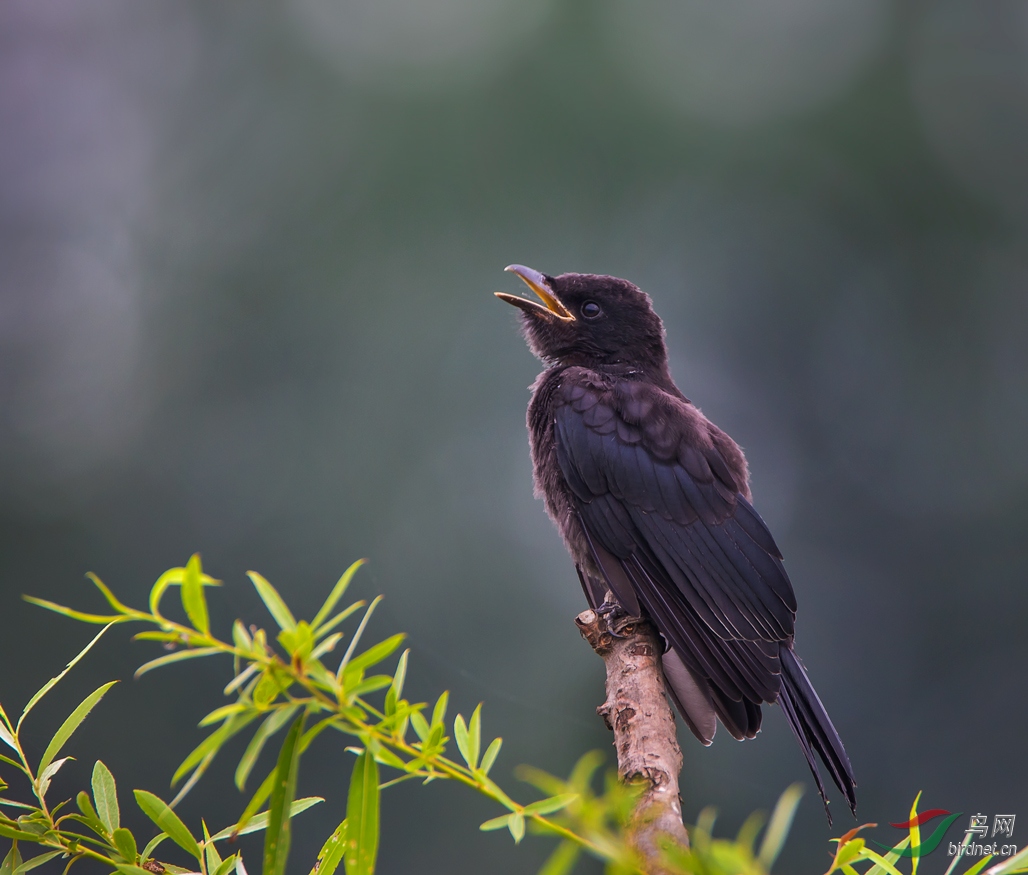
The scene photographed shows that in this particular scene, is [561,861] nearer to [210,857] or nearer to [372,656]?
[372,656]

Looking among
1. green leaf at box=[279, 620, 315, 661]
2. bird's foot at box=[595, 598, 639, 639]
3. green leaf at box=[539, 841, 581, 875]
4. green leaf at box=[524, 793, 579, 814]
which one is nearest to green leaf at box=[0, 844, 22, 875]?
green leaf at box=[279, 620, 315, 661]

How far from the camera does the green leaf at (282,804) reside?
0.88 metres

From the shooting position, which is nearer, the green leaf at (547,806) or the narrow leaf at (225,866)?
the green leaf at (547,806)

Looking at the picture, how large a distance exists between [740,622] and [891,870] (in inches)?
79.6

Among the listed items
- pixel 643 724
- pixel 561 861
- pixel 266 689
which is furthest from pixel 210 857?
pixel 643 724

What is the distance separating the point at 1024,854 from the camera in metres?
1.05

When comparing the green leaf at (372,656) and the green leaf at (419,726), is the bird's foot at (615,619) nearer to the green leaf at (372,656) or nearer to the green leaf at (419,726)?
the green leaf at (419,726)

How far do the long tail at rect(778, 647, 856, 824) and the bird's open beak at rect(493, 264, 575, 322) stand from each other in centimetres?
186

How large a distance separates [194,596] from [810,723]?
9.00ft

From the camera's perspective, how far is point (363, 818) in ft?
3.15

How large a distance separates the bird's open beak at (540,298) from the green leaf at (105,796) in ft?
10.4

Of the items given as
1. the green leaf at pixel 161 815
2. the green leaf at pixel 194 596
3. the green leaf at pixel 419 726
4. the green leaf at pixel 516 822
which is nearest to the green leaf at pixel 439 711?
the green leaf at pixel 419 726

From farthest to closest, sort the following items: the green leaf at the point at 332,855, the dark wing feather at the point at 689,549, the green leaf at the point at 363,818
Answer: the dark wing feather at the point at 689,549
the green leaf at the point at 332,855
the green leaf at the point at 363,818

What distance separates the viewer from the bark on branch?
3.83ft
